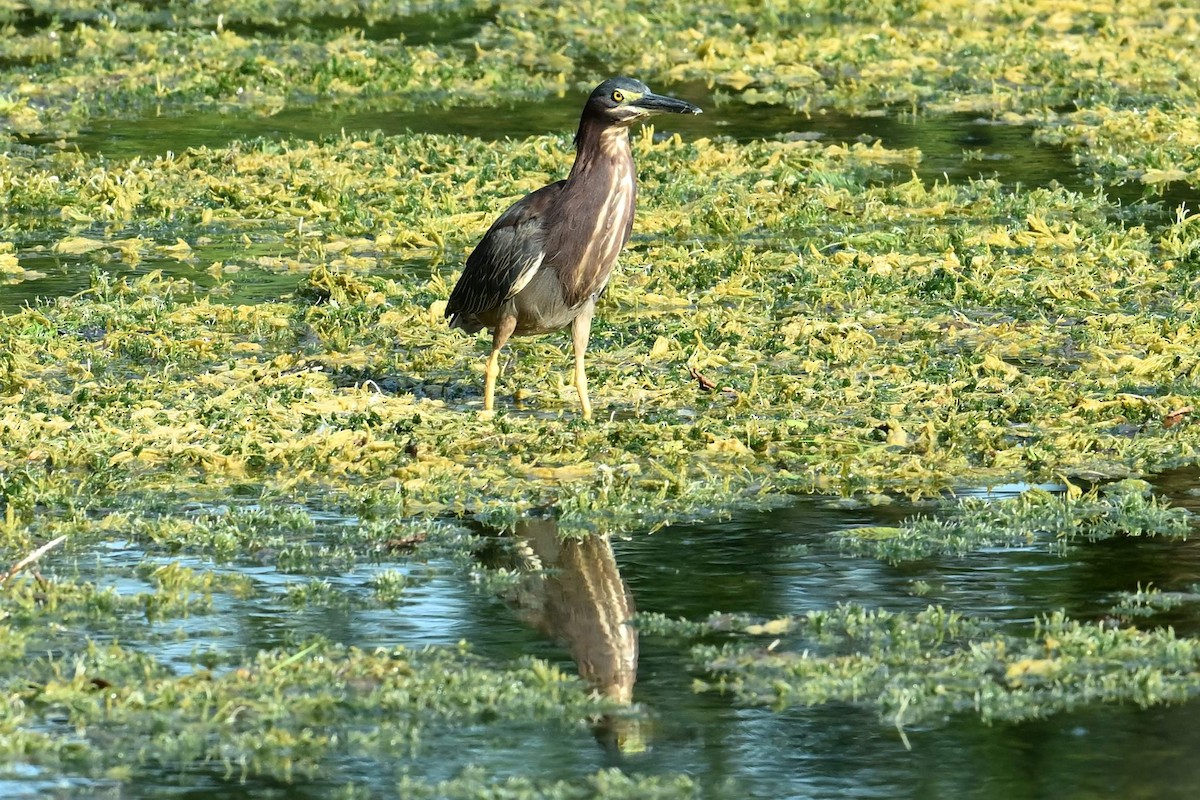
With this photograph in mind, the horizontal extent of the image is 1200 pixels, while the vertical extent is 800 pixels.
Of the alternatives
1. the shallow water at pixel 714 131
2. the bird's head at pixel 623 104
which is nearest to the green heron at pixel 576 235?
the bird's head at pixel 623 104

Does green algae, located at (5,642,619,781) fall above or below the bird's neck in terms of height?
below

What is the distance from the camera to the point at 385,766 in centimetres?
692

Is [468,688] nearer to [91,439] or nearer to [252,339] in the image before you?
[91,439]

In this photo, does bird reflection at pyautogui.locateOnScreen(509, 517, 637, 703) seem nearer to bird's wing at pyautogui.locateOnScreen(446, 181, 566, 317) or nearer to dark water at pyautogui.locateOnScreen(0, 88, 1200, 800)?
dark water at pyautogui.locateOnScreen(0, 88, 1200, 800)

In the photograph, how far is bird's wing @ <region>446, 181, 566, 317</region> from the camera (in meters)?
11.5

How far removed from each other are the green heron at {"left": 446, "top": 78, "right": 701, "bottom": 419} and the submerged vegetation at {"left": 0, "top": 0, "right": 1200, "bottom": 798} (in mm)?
514

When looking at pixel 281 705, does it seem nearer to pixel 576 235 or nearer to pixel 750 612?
pixel 750 612

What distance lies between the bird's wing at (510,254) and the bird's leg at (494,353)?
11cm

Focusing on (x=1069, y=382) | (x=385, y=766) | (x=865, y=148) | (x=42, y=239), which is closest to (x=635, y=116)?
(x=1069, y=382)

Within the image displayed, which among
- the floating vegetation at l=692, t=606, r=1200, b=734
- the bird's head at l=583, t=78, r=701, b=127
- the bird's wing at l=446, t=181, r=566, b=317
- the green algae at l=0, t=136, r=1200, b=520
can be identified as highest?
the bird's head at l=583, t=78, r=701, b=127

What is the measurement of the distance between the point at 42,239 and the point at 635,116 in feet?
21.3

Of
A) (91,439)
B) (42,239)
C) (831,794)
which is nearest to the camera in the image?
(831,794)

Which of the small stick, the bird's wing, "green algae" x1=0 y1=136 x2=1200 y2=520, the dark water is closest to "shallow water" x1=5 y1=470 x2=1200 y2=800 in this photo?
the dark water

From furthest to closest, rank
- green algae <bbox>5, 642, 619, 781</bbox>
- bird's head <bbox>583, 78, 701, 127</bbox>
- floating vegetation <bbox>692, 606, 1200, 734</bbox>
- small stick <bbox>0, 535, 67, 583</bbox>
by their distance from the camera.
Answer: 1. bird's head <bbox>583, 78, 701, 127</bbox>
2. small stick <bbox>0, 535, 67, 583</bbox>
3. floating vegetation <bbox>692, 606, 1200, 734</bbox>
4. green algae <bbox>5, 642, 619, 781</bbox>
